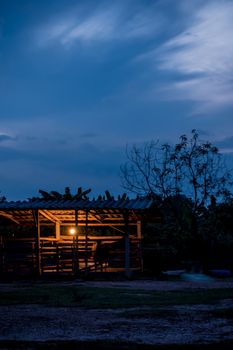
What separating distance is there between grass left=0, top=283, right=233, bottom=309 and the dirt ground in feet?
3.00

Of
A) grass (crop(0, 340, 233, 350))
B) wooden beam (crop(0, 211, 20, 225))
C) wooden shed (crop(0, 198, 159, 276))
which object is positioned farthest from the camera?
wooden beam (crop(0, 211, 20, 225))

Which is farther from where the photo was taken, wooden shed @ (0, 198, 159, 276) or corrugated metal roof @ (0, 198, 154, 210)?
wooden shed @ (0, 198, 159, 276)

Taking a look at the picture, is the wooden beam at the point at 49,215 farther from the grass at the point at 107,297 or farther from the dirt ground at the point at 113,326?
the dirt ground at the point at 113,326

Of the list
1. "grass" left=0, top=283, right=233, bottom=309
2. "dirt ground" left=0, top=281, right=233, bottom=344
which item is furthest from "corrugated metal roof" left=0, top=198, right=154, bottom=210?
"dirt ground" left=0, top=281, right=233, bottom=344

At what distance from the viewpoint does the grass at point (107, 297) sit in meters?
11.5

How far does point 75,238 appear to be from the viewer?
20.6 meters

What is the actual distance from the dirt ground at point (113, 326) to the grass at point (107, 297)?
0.91 metres

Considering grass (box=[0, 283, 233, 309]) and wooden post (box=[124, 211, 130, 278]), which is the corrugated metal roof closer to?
wooden post (box=[124, 211, 130, 278])

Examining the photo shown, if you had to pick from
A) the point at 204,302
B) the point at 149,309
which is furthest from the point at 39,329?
the point at 204,302

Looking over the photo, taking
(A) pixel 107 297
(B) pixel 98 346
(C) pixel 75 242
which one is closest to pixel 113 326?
(B) pixel 98 346

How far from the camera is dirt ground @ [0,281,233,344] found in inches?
281

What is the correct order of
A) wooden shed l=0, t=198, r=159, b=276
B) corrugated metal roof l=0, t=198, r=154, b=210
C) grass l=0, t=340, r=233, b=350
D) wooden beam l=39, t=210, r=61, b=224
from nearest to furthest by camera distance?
grass l=0, t=340, r=233, b=350, corrugated metal roof l=0, t=198, r=154, b=210, wooden shed l=0, t=198, r=159, b=276, wooden beam l=39, t=210, r=61, b=224

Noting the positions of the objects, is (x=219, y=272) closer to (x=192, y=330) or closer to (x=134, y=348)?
(x=192, y=330)

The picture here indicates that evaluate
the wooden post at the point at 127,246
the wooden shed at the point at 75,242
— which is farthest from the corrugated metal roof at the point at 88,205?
the wooden post at the point at 127,246
